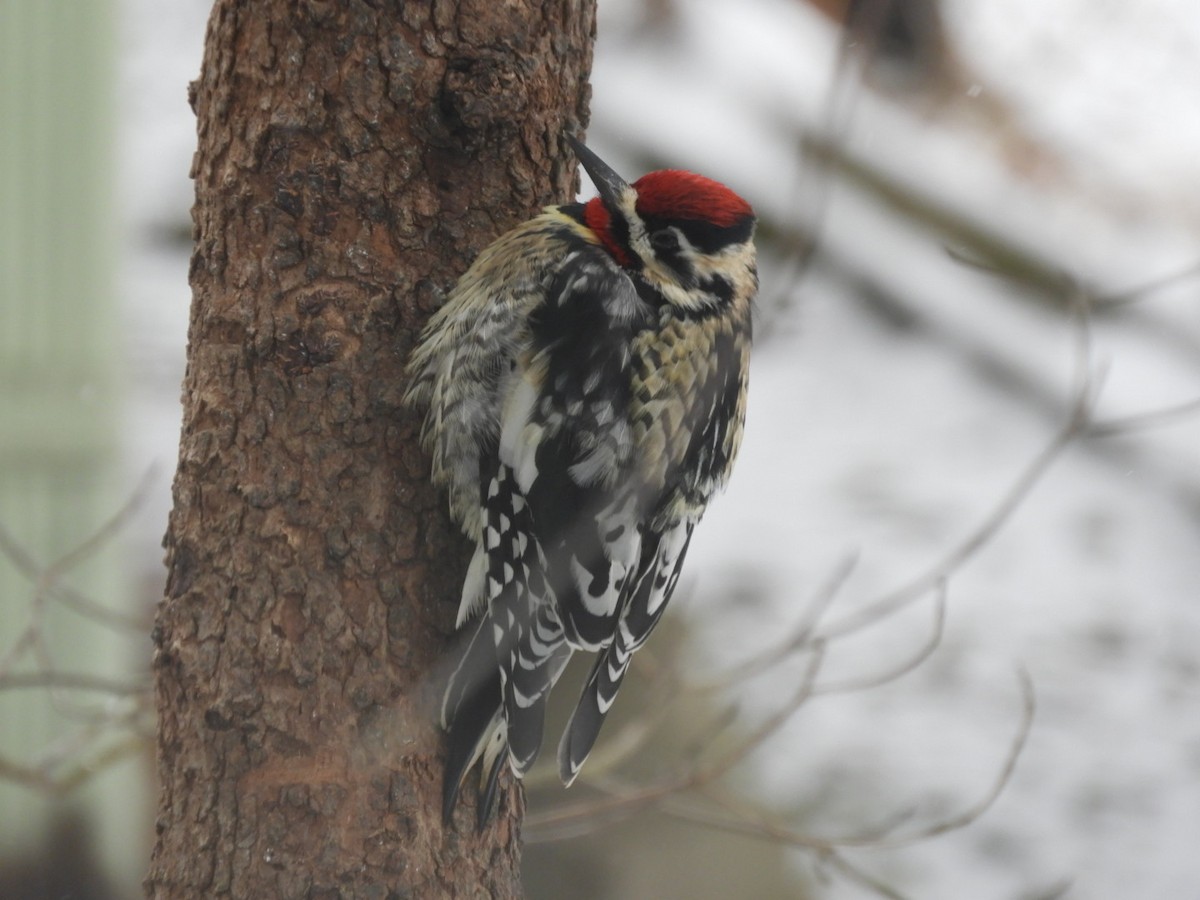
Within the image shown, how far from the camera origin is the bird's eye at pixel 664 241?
2.03 metres

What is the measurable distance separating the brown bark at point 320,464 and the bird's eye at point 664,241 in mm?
294

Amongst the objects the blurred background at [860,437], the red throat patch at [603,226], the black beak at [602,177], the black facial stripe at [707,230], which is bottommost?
the blurred background at [860,437]

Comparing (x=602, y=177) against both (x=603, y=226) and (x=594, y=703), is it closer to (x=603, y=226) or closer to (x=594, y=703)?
(x=603, y=226)

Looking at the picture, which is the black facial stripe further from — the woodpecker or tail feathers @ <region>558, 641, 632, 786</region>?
tail feathers @ <region>558, 641, 632, 786</region>

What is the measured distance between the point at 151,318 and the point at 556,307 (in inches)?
A: 135

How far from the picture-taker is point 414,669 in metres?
1.82

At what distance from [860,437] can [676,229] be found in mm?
4262

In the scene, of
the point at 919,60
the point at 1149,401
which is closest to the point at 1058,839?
the point at 1149,401


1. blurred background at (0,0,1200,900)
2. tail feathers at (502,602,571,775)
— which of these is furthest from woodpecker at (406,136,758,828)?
blurred background at (0,0,1200,900)

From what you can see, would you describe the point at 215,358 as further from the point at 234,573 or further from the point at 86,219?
the point at 86,219

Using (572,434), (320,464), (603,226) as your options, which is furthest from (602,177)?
(320,464)

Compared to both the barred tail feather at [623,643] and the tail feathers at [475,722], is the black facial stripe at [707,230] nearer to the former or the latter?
the barred tail feather at [623,643]

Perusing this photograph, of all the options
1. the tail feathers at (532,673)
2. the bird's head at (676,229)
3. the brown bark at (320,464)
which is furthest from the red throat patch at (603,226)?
the tail feathers at (532,673)

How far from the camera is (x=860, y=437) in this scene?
6113 mm
